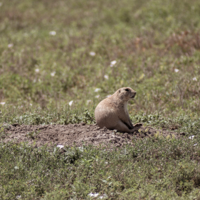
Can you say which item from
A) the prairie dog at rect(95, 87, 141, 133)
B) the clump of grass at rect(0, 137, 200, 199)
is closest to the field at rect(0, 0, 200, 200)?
the clump of grass at rect(0, 137, 200, 199)

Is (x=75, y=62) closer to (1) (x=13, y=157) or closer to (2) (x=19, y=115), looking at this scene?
(2) (x=19, y=115)

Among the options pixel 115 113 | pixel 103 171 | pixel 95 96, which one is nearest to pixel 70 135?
pixel 115 113

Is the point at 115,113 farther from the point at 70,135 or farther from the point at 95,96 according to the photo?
the point at 95,96

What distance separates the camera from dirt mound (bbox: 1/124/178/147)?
18.5ft

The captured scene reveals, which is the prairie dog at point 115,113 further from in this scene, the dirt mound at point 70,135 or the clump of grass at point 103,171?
the clump of grass at point 103,171

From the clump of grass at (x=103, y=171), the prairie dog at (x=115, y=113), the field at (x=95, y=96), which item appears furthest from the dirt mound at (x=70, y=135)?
the clump of grass at (x=103, y=171)

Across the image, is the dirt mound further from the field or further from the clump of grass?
the clump of grass

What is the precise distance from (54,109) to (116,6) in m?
8.75

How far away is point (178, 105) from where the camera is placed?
7.73 meters

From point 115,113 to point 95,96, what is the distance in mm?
2644

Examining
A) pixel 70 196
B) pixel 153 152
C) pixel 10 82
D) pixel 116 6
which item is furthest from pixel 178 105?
pixel 116 6

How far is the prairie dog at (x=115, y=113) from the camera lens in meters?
5.95

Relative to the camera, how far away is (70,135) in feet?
19.7

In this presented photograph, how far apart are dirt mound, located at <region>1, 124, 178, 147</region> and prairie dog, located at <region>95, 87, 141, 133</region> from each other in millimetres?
121
